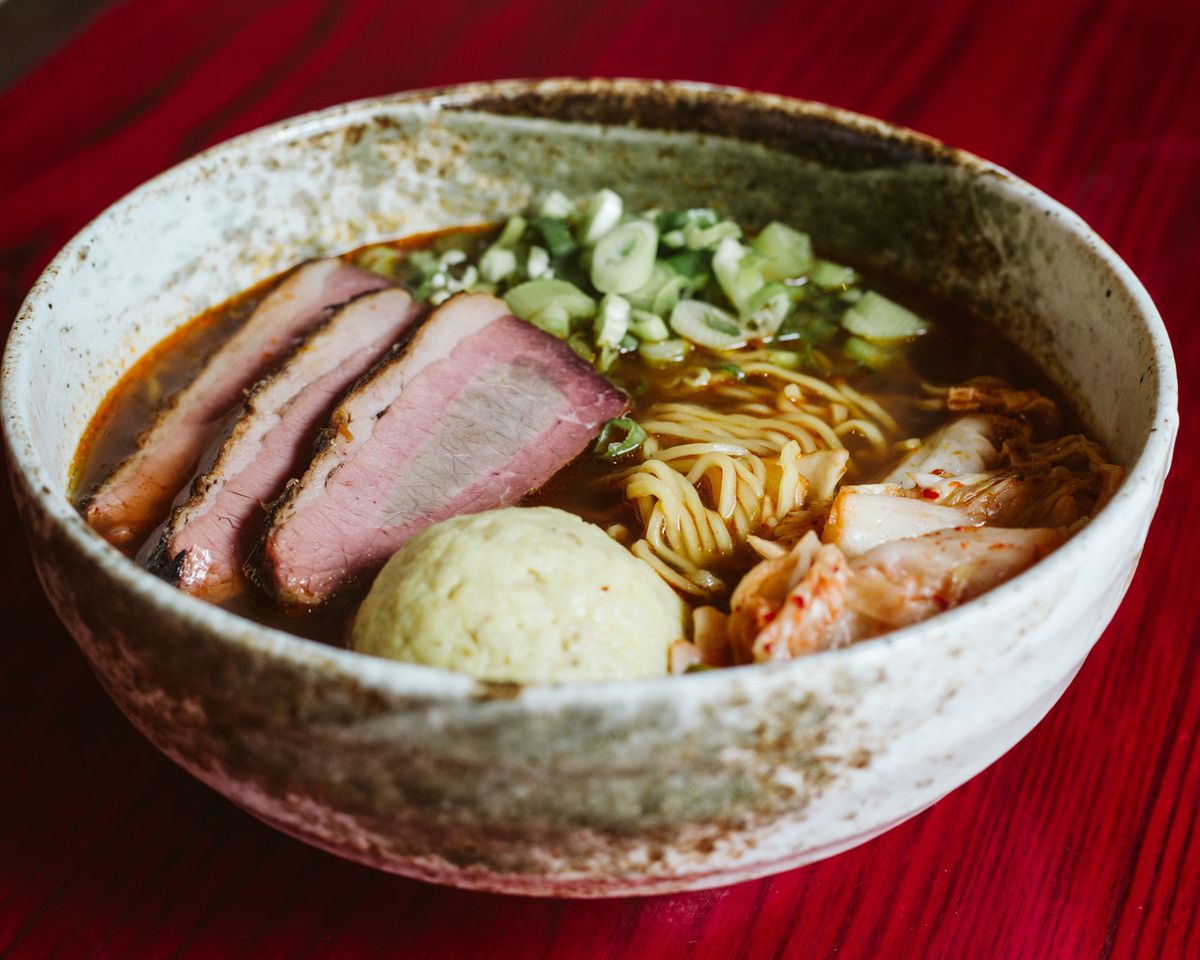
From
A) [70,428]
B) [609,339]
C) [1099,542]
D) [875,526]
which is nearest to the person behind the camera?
[1099,542]

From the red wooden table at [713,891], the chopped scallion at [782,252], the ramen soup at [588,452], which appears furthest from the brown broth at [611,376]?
the red wooden table at [713,891]

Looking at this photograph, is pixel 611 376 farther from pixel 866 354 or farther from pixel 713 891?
pixel 713 891

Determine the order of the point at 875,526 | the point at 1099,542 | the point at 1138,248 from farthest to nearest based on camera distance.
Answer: the point at 1138,248, the point at 875,526, the point at 1099,542

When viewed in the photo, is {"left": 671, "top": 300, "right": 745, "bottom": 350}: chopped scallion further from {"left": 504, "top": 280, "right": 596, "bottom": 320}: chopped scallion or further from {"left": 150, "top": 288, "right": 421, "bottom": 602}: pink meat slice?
{"left": 150, "top": 288, "right": 421, "bottom": 602}: pink meat slice

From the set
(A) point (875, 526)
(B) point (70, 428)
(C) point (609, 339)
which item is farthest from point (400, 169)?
(A) point (875, 526)

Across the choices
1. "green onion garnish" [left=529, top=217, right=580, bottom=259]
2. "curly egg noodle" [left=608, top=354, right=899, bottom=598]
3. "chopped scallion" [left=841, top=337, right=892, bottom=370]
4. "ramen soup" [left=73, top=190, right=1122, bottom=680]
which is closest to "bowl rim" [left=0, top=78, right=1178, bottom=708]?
"ramen soup" [left=73, top=190, right=1122, bottom=680]

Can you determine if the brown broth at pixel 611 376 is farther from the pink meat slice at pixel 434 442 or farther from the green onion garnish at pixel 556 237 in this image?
the green onion garnish at pixel 556 237

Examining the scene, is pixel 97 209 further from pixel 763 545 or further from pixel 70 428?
pixel 763 545
